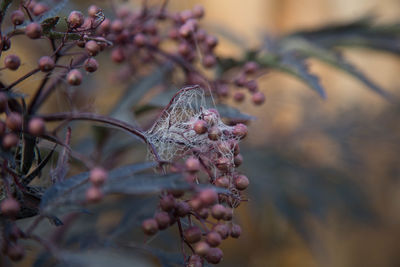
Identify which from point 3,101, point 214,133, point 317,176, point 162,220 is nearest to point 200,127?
point 214,133

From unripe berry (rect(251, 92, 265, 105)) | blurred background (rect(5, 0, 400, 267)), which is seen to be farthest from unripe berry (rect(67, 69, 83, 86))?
blurred background (rect(5, 0, 400, 267))

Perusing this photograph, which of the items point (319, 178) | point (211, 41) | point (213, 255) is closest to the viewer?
point (213, 255)

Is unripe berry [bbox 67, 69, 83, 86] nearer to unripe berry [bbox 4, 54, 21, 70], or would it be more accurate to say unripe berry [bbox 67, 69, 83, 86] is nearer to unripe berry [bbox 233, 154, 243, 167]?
unripe berry [bbox 4, 54, 21, 70]

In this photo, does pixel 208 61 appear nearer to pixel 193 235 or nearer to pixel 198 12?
pixel 198 12

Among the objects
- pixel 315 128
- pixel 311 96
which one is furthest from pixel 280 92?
pixel 315 128

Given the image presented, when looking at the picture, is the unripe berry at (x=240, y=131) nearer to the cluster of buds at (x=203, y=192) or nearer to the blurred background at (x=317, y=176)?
the cluster of buds at (x=203, y=192)

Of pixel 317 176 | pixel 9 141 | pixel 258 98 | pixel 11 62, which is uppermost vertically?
pixel 317 176
